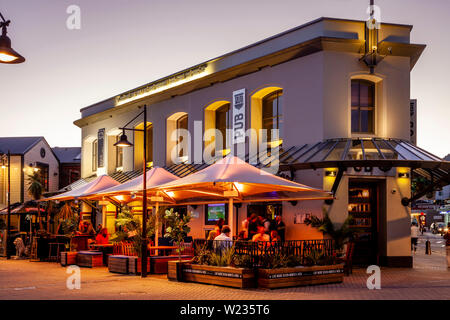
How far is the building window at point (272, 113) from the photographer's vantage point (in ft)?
71.3

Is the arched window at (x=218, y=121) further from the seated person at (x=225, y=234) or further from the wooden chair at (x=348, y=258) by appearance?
the seated person at (x=225, y=234)

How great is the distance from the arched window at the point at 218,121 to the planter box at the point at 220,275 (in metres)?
10.4

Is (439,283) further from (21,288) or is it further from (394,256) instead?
(21,288)

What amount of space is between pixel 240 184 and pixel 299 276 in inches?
129

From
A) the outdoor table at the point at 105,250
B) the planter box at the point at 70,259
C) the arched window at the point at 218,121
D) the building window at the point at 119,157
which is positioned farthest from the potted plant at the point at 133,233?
the building window at the point at 119,157

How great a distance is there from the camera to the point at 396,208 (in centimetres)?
1941

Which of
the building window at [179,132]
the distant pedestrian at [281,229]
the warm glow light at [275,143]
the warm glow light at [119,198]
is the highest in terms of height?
the building window at [179,132]

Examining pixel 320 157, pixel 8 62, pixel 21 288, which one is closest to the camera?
pixel 8 62

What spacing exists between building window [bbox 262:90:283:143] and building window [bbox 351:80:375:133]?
292cm

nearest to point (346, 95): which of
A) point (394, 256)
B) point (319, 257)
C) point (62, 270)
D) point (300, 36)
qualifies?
point (300, 36)

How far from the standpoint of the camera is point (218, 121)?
25344 mm

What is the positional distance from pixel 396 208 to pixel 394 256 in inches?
63.8

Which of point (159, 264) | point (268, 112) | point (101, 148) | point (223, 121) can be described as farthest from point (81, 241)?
point (101, 148)

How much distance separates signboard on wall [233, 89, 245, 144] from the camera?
895 inches
